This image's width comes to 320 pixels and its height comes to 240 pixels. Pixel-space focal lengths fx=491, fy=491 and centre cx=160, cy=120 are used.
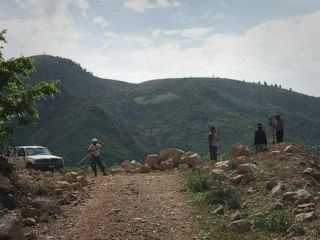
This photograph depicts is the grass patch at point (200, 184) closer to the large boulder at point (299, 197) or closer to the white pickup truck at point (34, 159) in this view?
the large boulder at point (299, 197)

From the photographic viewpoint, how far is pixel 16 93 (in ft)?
54.6

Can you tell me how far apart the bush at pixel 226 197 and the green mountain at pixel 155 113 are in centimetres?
7413

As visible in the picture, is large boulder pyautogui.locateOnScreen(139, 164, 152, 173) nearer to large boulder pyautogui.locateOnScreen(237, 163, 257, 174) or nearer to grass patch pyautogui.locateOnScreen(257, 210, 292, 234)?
large boulder pyautogui.locateOnScreen(237, 163, 257, 174)

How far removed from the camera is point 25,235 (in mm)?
11609

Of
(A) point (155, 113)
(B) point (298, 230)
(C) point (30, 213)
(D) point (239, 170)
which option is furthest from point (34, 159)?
(A) point (155, 113)

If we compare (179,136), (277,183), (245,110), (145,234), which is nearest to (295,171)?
(277,183)

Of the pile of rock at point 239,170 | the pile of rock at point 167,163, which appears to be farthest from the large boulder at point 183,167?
the pile of rock at point 239,170

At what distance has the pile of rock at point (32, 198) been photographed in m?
11.1

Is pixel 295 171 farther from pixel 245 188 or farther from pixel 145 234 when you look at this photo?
pixel 145 234

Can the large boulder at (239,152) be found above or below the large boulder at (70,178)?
above

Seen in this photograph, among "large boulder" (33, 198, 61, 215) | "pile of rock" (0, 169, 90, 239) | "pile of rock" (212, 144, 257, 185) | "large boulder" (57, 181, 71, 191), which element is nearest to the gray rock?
"pile of rock" (0, 169, 90, 239)

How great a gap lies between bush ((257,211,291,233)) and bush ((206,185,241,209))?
202 centimetres

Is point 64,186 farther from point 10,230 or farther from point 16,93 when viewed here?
point 10,230

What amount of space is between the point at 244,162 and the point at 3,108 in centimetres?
939
